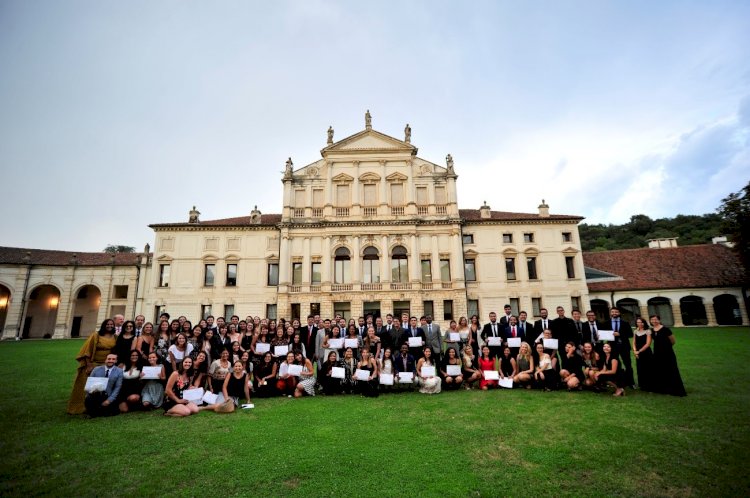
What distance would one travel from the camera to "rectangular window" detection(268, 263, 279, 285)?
29.8 m

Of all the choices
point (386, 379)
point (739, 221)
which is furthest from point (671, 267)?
point (386, 379)

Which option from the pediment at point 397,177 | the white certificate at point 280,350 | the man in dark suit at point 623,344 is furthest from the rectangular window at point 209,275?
the man in dark suit at point 623,344

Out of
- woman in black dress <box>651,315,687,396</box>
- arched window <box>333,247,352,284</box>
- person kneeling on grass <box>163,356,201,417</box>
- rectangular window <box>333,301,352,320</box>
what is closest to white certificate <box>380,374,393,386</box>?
person kneeling on grass <box>163,356,201,417</box>

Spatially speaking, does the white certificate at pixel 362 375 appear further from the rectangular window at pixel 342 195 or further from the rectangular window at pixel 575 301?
the rectangular window at pixel 575 301

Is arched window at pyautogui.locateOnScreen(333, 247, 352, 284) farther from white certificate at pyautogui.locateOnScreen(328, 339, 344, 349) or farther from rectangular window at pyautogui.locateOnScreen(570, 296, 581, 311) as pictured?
rectangular window at pyautogui.locateOnScreen(570, 296, 581, 311)

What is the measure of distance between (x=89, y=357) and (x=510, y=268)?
2906 cm

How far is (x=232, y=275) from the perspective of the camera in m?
30.0

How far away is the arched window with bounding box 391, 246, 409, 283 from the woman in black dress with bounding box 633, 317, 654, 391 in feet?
65.1

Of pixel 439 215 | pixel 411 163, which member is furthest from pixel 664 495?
pixel 411 163

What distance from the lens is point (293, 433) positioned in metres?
6.13

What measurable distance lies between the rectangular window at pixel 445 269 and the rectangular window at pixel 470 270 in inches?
74.8

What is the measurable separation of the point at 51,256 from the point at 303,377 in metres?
43.1

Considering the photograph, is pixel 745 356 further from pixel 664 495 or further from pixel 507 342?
pixel 664 495

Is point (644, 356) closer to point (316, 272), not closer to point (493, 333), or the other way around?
point (493, 333)
